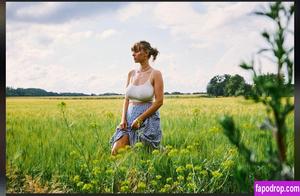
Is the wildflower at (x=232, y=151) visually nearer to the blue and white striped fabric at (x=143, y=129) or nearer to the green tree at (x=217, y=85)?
the green tree at (x=217, y=85)

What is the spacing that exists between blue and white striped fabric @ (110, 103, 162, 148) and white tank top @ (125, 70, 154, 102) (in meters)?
0.05

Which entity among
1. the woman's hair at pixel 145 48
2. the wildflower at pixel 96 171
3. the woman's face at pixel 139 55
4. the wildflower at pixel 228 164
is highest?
the woman's hair at pixel 145 48

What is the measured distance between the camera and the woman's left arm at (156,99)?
3.90 meters

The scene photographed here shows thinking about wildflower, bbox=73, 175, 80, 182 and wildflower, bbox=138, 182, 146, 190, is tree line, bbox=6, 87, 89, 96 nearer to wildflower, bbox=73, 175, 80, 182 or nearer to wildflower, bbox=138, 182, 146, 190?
wildflower, bbox=73, 175, 80, 182

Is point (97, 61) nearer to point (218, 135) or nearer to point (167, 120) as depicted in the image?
point (167, 120)

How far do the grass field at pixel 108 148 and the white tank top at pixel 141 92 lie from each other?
0.47ft

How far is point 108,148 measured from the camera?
399cm

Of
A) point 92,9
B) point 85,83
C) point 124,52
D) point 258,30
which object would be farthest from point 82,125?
point 258,30

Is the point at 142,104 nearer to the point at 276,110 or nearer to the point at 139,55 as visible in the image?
the point at 139,55

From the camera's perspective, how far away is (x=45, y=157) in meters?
3.96

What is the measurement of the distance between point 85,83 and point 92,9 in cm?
61

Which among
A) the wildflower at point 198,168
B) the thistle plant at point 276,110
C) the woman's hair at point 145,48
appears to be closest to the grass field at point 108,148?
the wildflower at point 198,168

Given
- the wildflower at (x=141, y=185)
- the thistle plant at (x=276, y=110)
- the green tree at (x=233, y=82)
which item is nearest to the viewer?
the thistle plant at (x=276, y=110)

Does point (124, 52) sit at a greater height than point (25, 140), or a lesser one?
greater
